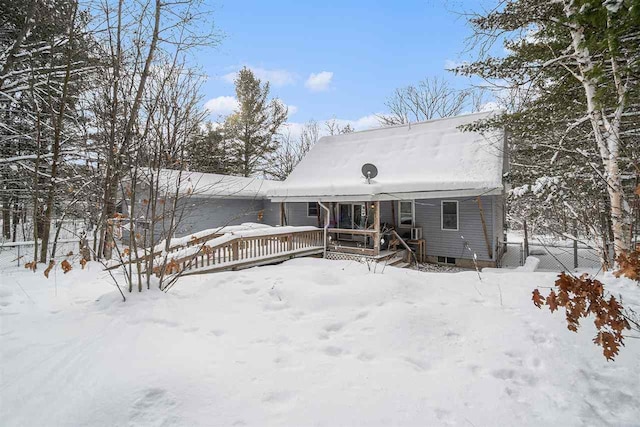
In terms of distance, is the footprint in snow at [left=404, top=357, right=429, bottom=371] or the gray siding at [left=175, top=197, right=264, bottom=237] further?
the gray siding at [left=175, top=197, right=264, bottom=237]

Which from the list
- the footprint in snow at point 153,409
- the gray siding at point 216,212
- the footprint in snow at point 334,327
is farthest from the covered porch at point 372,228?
the footprint in snow at point 153,409

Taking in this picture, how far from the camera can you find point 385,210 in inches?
506

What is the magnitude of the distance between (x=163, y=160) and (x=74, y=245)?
11110mm

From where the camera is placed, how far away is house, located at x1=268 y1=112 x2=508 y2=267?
10.4 m

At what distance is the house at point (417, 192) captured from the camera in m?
10.4

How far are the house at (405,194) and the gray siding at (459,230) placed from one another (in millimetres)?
33

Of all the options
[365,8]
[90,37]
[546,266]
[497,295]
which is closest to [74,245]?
[90,37]

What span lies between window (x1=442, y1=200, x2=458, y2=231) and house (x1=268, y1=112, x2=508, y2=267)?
1.4 inches

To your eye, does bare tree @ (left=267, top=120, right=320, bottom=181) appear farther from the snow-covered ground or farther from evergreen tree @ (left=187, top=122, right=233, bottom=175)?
the snow-covered ground

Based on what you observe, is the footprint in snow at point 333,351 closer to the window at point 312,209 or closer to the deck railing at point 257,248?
the deck railing at point 257,248

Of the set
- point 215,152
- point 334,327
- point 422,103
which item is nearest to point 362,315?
point 334,327

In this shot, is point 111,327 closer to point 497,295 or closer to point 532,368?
point 532,368

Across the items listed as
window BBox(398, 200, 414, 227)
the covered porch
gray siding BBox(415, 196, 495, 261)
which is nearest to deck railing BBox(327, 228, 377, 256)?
the covered porch

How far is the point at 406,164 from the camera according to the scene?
1326cm
